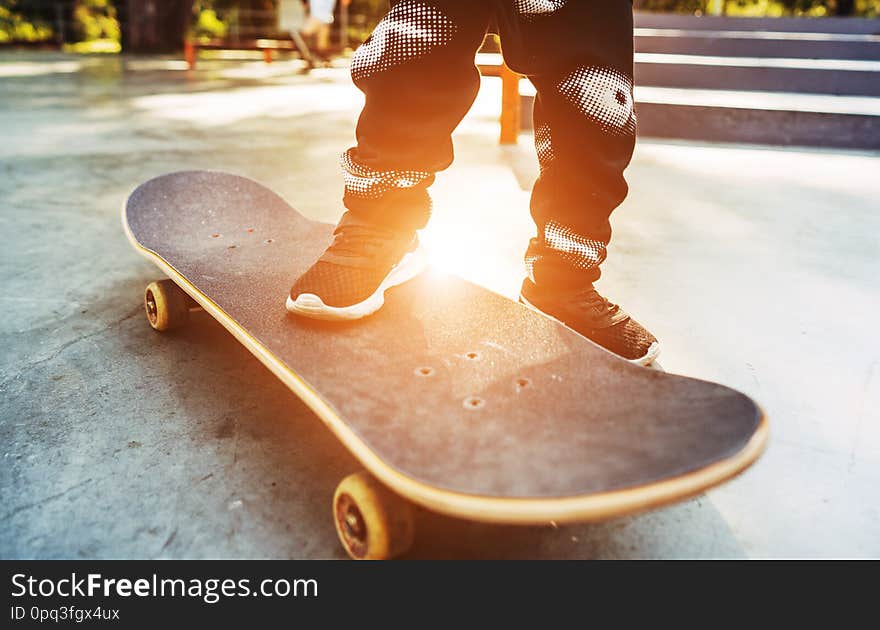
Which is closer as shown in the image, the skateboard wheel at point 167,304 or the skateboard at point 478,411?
the skateboard at point 478,411

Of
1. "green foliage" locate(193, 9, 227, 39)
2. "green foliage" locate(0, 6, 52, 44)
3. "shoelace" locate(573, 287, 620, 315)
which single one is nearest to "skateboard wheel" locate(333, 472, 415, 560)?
"shoelace" locate(573, 287, 620, 315)

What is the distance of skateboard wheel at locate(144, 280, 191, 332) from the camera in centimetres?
150

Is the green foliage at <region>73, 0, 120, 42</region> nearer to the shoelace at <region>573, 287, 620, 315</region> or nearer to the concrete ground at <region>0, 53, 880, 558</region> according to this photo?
the concrete ground at <region>0, 53, 880, 558</region>

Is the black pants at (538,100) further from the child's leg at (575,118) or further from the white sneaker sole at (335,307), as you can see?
the white sneaker sole at (335,307)

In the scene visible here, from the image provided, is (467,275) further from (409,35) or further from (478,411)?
(478,411)

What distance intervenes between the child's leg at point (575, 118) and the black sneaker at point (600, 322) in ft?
0.09

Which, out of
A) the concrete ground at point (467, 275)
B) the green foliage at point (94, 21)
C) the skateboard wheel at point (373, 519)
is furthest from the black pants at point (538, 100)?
the green foliage at point (94, 21)

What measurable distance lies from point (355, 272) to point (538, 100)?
516 mm

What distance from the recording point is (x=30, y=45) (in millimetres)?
11359

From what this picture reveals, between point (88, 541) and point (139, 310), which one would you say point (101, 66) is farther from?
point (88, 541)

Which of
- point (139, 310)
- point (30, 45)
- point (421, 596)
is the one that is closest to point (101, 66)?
point (30, 45)

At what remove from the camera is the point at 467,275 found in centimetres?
188

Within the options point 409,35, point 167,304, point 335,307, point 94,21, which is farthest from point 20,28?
point 335,307

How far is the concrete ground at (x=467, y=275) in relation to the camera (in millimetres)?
955
